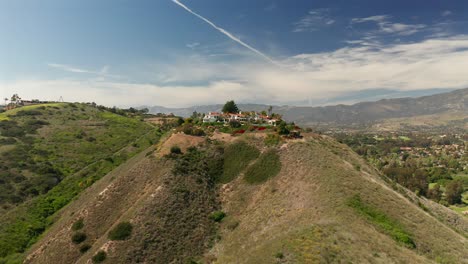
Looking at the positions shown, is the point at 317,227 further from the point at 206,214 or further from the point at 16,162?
the point at 16,162

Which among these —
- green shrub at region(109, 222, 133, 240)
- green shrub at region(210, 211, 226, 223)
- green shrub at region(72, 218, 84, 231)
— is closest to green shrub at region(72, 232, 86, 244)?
green shrub at region(72, 218, 84, 231)

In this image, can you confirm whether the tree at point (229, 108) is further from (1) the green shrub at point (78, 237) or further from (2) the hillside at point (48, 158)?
(1) the green shrub at point (78, 237)

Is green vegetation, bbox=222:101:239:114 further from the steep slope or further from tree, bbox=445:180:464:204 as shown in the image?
tree, bbox=445:180:464:204

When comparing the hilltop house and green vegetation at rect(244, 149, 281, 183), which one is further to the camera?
the hilltop house

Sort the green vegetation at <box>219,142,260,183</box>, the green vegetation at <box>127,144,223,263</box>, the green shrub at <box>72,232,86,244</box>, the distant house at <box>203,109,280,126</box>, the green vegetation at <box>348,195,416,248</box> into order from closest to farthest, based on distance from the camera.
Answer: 1. the green vegetation at <box>348,195,416,248</box>
2. the green vegetation at <box>127,144,223,263</box>
3. the green shrub at <box>72,232,86,244</box>
4. the green vegetation at <box>219,142,260,183</box>
5. the distant house at <box>203,109,280,126</box>

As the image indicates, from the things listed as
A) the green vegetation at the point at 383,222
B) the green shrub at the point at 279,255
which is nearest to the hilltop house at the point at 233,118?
the green vegetation at the point at 383,222

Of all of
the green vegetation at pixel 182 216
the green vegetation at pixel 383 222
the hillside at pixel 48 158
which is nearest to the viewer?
the green vegetation at pixel 383 222

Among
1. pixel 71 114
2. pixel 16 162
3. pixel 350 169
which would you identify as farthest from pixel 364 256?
pixel 71 114
